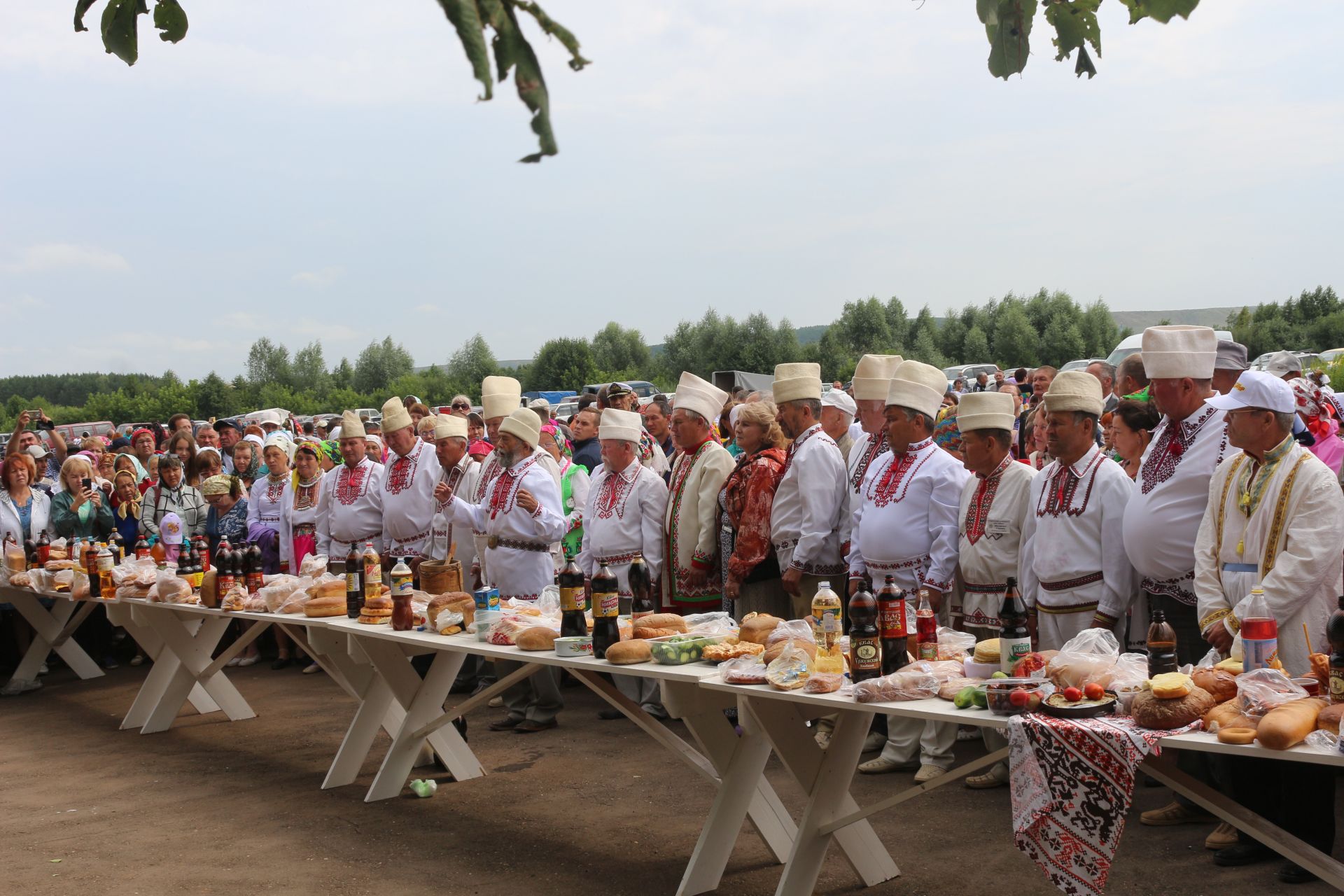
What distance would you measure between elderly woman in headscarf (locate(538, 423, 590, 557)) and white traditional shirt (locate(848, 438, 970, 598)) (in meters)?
2.75

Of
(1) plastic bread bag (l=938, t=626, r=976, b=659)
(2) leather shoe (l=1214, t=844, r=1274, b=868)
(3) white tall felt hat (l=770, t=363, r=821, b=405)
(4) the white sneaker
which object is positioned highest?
(3) white tall felt hat (l=770, t=363, r=821, b=405)

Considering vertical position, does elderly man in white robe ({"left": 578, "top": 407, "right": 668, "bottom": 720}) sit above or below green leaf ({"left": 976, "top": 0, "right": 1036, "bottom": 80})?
below

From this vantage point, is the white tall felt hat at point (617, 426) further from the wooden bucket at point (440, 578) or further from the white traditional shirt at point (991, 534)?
the white traditional shirt at point (991, 534)

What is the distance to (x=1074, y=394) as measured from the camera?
186 inches

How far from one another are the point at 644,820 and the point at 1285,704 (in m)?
2.98

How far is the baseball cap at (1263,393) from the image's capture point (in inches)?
149

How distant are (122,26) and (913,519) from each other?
3.98 meters

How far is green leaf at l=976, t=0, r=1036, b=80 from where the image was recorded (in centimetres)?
226

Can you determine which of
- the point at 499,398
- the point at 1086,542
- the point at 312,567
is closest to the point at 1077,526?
the point at 1086,542

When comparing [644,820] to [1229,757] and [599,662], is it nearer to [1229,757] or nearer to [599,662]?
[599,662]

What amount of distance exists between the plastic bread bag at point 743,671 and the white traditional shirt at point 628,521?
8.44ft

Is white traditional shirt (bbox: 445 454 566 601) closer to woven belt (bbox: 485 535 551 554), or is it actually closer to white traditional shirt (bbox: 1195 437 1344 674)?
woven belt (bbox: 485 535 551 554)

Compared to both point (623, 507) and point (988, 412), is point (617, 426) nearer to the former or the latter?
point (623, 507)

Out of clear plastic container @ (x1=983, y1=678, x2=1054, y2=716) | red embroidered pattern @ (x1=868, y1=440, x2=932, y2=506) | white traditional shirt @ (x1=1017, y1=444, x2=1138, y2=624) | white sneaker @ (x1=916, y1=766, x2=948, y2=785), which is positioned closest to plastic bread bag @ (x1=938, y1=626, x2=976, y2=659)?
clear plastic container @ (x1=983, y1=678, x2=1054, y2=716)
